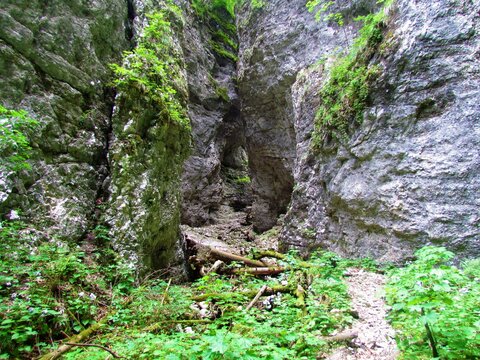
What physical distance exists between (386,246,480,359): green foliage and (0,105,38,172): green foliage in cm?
523

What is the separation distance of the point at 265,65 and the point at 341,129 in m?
8.45

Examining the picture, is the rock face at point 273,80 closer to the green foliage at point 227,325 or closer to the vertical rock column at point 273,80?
the vertical rock column at point 273,80

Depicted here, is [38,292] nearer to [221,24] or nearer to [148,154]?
[148,154]

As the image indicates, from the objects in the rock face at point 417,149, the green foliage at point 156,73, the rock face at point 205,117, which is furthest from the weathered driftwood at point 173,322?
the rock face at point 205,117

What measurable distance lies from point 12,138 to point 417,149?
7.77 m

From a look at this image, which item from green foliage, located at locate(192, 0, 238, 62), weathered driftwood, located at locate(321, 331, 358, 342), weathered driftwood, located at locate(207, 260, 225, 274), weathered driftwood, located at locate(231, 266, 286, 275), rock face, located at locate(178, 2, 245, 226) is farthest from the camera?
green foliage, located at locate(192, 0, 238, 62)

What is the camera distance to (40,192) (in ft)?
18.0

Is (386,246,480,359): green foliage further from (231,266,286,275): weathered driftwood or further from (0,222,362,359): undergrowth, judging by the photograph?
(231,266,286,275): weathered driftwood

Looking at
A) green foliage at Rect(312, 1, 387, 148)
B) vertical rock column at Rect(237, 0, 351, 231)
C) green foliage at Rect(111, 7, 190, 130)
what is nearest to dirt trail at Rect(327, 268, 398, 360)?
green foliage at Rect(312, 1, 387, 148)

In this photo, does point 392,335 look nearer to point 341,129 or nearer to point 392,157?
point 392,157

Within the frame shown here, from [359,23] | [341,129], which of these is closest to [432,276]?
[341,129]

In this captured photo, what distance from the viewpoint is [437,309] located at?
2861mm

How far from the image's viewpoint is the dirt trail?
335 cm

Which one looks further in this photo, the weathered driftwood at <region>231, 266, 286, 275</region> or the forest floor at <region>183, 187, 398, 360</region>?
the weathered driftwood at <region>231, 266, 286, 275</region>
